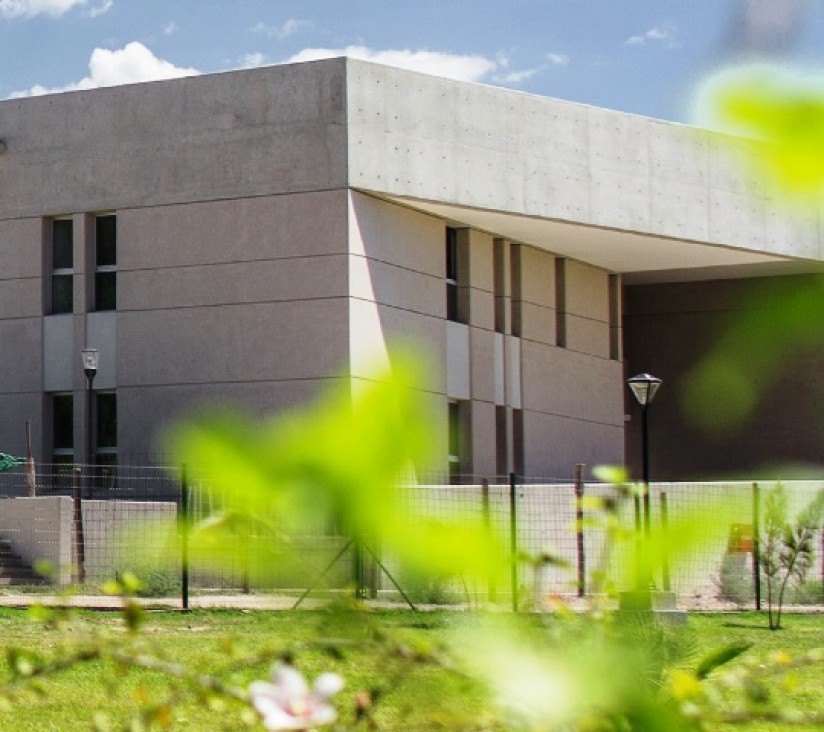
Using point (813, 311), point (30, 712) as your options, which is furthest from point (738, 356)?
point (30, 712)

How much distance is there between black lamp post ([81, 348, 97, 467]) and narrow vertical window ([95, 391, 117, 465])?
0.16m

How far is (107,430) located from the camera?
26.7 m

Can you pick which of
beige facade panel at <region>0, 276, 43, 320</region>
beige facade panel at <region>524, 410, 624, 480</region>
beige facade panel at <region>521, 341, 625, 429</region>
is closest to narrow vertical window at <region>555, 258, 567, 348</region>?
beige facade panel at <region>521, 341, 625, 429</region>

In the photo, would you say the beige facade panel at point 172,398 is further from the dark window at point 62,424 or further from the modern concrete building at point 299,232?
the dark window at point 62,424

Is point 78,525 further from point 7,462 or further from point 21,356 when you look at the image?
point 21,356

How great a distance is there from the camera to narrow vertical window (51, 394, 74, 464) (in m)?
27.0

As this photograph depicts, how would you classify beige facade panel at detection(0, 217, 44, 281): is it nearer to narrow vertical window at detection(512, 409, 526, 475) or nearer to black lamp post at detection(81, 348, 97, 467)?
black lamp post at detection(81, 348, 97, 467)

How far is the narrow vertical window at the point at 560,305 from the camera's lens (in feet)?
103

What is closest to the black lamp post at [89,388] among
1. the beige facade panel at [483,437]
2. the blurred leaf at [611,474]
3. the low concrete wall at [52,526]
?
the low concrete wall at [52,526]

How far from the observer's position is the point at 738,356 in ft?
2.76

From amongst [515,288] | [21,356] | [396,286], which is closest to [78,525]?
[21,356]

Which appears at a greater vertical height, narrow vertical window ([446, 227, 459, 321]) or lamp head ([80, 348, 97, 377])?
narrow vertical window ([446, 227, 459, 321])

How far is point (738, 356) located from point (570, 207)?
2732 cm

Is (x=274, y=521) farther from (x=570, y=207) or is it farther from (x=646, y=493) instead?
(x=570, y=207)
